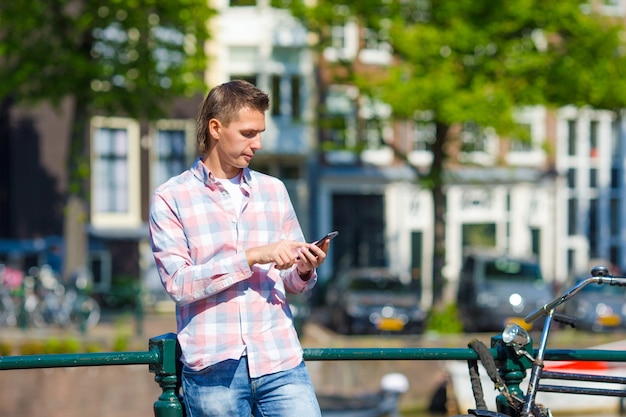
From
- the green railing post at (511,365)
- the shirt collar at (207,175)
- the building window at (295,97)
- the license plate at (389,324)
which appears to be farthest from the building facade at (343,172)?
the shirt collar at (207,175)

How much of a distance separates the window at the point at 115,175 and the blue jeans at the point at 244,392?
18980 millimetres

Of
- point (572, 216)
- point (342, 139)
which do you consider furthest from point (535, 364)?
point (572, 216)

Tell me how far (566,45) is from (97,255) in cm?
991

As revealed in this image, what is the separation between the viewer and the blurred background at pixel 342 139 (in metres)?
15.7

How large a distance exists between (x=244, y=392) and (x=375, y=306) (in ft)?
46.8

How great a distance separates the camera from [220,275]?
2.84m

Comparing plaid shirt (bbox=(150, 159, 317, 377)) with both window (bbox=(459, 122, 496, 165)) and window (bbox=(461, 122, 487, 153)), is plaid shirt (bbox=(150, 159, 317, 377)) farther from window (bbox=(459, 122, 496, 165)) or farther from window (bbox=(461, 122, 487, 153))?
window (bbox=(461, 122, 487, 153))

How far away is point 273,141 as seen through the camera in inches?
918

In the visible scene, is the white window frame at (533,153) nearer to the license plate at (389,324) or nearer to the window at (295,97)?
the window at (295,97)

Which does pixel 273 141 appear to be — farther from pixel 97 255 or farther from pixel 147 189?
pixel 97 255

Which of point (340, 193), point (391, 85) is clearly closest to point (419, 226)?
point (340, 193)

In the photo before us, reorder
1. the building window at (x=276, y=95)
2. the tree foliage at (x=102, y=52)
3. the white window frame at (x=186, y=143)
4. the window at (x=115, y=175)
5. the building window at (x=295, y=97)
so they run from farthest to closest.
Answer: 1. the building window at (x=295, y=97)
2. the building window at (x=276, y=95)
3. the white window frame at (x=186, y=143)
4. the window at (x=115, y=175)
5. the tree foliage at (x=102, y=52)

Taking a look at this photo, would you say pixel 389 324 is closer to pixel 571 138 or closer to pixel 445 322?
pixel 445 322

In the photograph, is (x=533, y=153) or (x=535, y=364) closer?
(x=535, y=364)
